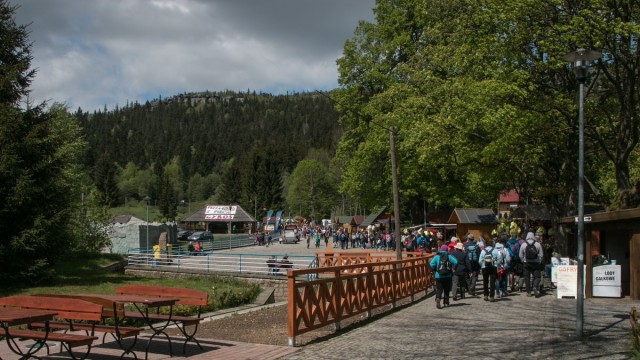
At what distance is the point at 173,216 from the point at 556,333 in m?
113

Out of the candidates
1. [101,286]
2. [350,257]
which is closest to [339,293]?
[101,286]

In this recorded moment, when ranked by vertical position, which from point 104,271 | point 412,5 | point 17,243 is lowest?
point 104,271

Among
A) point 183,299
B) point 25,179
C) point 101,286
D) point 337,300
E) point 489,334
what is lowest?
A: point 101,286

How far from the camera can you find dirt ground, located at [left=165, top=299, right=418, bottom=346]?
11609 millimetres

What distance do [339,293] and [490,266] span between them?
21.1ft

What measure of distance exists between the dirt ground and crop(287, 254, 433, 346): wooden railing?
0.27 m

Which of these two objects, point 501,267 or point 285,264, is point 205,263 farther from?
point 501,267

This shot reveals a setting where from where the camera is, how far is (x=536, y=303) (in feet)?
54.3

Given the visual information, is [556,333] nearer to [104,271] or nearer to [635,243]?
[635,243]

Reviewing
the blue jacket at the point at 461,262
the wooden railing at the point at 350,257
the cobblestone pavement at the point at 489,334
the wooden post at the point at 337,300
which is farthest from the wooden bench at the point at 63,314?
the wooden railing at the point at 350,257

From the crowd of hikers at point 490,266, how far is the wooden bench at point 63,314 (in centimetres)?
968

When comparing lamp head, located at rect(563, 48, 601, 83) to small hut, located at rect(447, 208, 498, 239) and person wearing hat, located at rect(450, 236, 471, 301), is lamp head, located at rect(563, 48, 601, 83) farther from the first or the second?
small hut, located at rect(447, 208, 498, 239)

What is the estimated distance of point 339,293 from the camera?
41.4 ft

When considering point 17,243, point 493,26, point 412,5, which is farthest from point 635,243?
point 412,5
